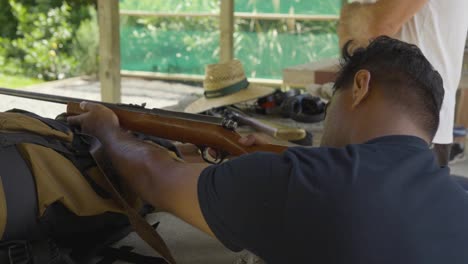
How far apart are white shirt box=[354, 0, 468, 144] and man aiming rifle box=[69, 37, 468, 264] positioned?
94cm

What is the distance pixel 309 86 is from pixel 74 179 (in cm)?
274

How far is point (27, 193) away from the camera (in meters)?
1.25

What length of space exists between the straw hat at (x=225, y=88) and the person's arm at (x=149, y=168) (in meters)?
1.45

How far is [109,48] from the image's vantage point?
12.8ft

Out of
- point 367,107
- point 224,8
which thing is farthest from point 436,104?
point 224,8

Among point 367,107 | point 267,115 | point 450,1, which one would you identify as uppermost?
point 450,1

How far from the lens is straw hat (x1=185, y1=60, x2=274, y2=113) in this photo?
325cm

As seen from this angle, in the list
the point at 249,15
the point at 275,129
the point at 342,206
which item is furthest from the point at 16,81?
the point at 342,206

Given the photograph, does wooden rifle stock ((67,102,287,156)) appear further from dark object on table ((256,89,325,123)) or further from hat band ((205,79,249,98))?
dark object on table ((256,89,325,123))

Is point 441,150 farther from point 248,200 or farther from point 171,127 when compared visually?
point 248,200

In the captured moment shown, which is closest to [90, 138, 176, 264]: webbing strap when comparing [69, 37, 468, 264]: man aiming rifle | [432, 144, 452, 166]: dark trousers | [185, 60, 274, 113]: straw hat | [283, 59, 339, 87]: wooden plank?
[69, 37, 468, 264]: man aiming rifle

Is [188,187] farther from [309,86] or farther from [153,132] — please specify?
[309,86]

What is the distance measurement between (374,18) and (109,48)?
2292 mm

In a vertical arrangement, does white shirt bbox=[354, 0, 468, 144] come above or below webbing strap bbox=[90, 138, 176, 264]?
above
